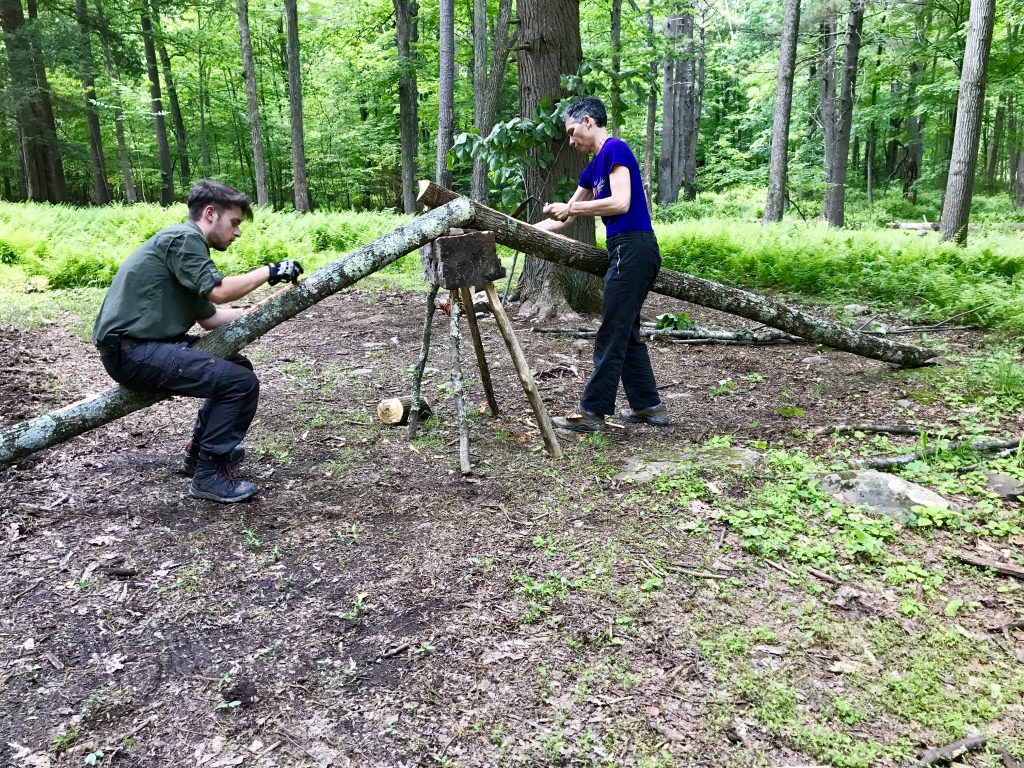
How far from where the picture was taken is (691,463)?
427 cm

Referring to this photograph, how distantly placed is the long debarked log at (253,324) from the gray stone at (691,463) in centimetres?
201

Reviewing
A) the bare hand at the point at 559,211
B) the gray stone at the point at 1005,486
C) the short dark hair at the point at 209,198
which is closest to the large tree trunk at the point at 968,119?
the gray stone at the point at 1005,486

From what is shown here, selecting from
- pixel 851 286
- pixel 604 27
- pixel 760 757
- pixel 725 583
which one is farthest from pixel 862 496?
pixel 604 27

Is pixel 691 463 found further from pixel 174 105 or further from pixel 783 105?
pixel 174 105

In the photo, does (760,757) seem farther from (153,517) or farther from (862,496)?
(153,517)

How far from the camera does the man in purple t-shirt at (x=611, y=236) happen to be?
441 centimetres

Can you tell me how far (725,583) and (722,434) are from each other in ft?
6.44

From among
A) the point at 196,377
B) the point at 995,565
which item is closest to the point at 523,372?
the point at 196,377

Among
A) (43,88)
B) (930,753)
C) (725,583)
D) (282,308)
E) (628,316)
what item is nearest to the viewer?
(930,753)

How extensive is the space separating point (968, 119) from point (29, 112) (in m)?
21.0

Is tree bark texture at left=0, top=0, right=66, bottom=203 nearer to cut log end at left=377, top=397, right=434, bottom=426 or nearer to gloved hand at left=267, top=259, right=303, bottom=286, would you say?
cut log end at left=377, top=397, right=434, bottom=426

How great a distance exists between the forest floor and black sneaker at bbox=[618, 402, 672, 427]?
93 mm

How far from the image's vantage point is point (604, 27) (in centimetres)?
2333

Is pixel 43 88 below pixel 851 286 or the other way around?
the other way around
